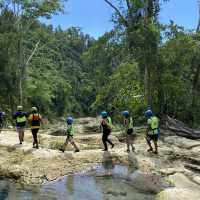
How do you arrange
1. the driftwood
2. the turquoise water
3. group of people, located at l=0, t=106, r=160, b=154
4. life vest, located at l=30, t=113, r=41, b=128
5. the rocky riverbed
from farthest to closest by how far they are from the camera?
the driftwood → life vest, located at l=30, t=113, r=41, b=128 → group of people, located at l=0, t=106, r=160, b=154 → the rocky riverbed → the turquoise water

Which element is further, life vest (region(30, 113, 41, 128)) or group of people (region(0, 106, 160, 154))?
life vest (region(30, 113, 41, 128))

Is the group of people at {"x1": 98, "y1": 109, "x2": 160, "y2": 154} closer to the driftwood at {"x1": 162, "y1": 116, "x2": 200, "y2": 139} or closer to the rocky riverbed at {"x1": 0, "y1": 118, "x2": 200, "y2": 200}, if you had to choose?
the rocky riverbed at {"x1": 0, "y1": 118, "x2": 200, "y2": 200}

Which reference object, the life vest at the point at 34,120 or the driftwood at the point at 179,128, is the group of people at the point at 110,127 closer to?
the life vest at the point at 34,120

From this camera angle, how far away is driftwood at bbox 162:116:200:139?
2433 centimetres

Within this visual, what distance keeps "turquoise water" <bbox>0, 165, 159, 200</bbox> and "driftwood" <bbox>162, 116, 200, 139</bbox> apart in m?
8.87

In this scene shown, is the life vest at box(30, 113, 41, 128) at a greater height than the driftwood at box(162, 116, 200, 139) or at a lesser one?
greater

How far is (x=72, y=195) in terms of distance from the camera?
1383cm

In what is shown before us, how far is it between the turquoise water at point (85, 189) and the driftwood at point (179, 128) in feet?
29.1

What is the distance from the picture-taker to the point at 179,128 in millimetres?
25141

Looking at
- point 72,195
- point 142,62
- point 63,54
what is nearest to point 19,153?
point 72,195

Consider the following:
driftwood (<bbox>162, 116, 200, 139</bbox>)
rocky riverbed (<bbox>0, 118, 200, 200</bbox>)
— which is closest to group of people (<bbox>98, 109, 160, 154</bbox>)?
rocky riverbed (<bbox>0, 118, 200, 200</bbox>)

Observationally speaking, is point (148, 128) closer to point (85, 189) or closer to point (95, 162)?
point (95, 162)

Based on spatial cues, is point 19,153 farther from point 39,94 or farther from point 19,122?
point 39,94

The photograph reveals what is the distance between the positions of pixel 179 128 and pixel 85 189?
11.9m
